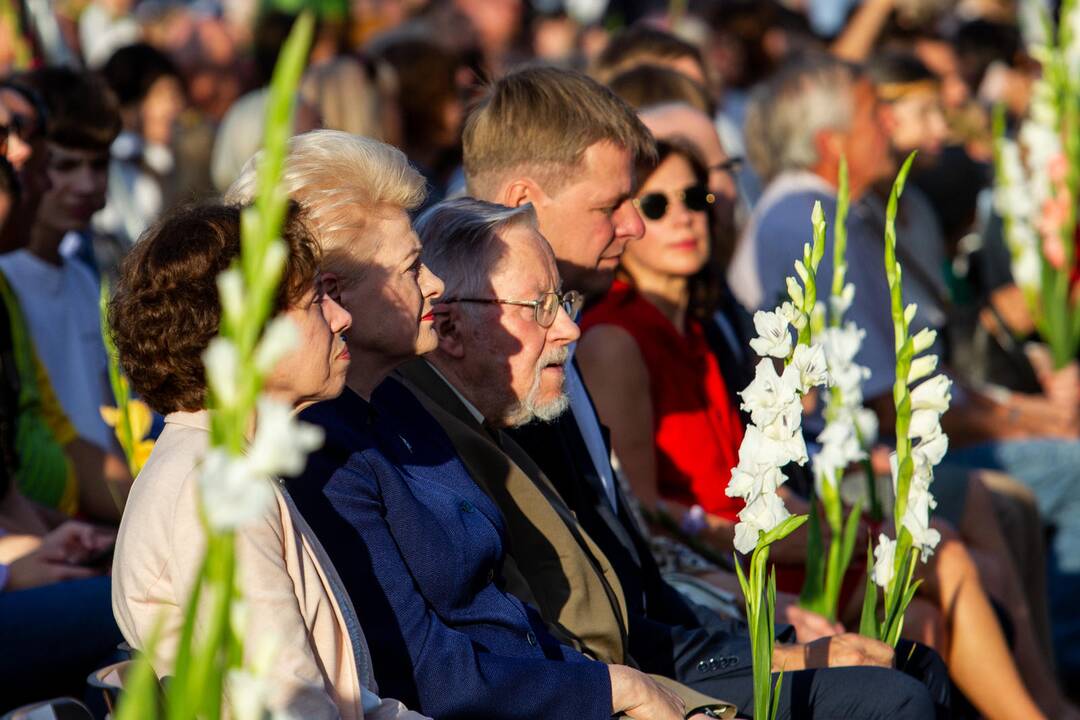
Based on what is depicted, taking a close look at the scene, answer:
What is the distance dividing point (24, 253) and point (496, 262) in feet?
6.07

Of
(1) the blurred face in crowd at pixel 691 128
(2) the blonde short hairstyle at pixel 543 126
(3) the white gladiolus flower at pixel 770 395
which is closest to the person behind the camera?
(3) the white gladiolus flower at pixel 770 395

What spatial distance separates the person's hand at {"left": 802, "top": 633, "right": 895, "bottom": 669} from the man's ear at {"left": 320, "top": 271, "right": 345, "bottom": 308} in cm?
125

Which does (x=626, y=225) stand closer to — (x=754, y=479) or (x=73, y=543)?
(x=754, y=479)

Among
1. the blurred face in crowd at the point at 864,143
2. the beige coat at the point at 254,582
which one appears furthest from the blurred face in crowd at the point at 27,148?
the blurred face in crowd at the point at 864,143

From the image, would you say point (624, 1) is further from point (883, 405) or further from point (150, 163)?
point (883, 405)

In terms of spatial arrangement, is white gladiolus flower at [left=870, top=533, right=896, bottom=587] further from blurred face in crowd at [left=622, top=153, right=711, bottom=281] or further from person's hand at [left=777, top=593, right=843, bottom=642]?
blurred face in crowd at [left=622, top=153, right=711, bottom=281]

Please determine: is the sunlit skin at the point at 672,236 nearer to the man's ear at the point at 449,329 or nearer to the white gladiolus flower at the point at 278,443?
the man's ear at the point at 449,329

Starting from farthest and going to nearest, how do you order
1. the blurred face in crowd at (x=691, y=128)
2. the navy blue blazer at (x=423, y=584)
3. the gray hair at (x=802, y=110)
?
the gray hair at (x=802, y=110) < the blurred face in crowd at (x=691, y=128) < the navy blue blazer at (x=423, y=584)

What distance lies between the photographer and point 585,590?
2936 mm

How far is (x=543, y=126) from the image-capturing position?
3520 mm

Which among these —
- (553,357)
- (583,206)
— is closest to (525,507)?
(553,357)

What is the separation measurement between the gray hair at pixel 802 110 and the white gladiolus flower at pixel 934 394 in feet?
9.14

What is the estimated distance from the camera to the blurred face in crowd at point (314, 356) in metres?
2.17

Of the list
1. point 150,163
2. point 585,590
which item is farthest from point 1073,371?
point 150,163
